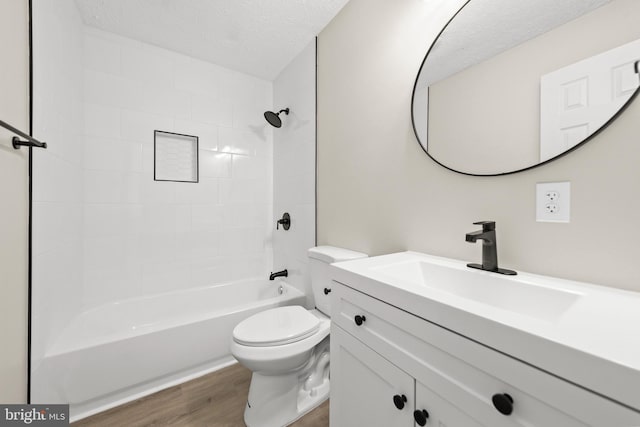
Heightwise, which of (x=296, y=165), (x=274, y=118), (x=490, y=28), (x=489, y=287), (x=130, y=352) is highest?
(x=274, y=118)

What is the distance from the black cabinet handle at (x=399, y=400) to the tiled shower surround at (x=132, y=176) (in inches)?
59.6

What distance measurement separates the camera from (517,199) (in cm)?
83

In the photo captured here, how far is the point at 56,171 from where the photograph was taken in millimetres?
1312

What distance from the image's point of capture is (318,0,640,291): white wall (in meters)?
0.66

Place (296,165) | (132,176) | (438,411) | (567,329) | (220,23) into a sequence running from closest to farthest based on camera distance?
(567,329) < (438,411) < (220,23) < (132,176) < (296,165)

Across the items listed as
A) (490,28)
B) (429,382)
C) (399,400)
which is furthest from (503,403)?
(490,28)

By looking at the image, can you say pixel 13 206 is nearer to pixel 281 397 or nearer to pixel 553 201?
pixel 281 397

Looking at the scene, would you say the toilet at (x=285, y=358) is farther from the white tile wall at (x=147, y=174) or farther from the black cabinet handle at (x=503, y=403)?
the black cabinet handle at (x=503, y=403)

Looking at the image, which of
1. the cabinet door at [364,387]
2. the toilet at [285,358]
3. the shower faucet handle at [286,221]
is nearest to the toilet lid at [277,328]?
the toilet at [285,358]

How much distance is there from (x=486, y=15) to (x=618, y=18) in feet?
1.27

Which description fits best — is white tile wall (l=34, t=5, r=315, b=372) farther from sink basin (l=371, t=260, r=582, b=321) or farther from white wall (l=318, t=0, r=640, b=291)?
sink basin (l=371, t=260, r=582, b=321)

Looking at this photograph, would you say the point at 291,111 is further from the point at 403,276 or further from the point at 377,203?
the point at 403,276

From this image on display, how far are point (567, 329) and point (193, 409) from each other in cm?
169

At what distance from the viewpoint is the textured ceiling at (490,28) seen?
747mm
